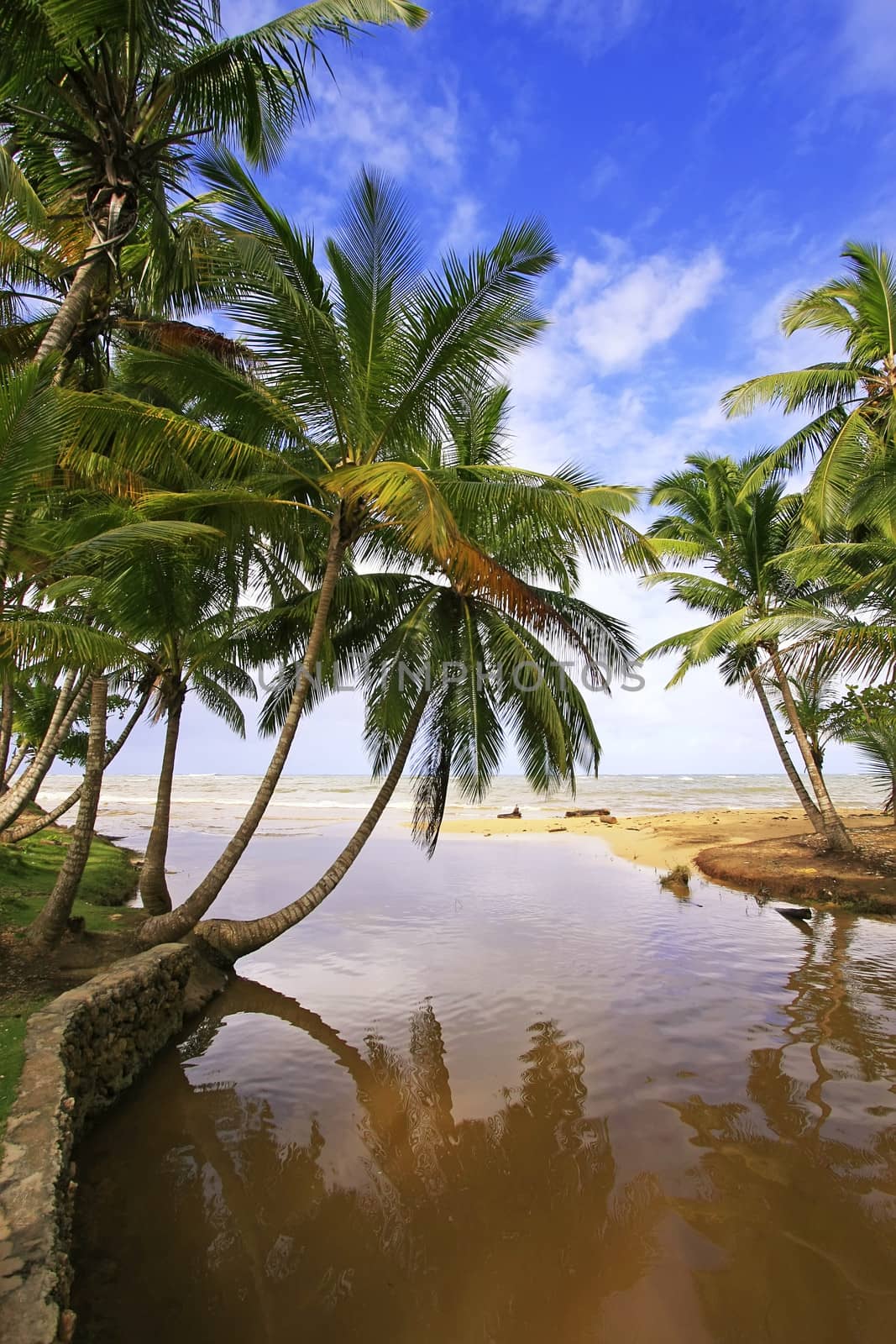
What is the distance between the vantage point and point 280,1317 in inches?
130

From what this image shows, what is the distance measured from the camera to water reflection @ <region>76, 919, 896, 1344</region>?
329cm

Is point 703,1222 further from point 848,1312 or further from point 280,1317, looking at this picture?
point 280,1317

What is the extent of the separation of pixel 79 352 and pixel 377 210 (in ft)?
12.9

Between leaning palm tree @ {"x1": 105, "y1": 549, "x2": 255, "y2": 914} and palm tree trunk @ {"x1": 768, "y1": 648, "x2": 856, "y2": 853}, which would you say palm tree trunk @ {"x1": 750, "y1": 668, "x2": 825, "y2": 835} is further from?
leaning palm tree @ {"x1": 105, "y1": 549, "x2": 255, "y2": 914}

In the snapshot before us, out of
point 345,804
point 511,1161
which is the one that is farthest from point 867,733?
point 345,804

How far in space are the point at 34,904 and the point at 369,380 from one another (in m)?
8.68

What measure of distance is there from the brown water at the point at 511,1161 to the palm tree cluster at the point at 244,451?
2.30 meters

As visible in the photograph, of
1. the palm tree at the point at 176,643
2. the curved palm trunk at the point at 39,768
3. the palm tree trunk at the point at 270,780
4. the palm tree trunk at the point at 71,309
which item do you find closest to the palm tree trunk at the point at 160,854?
the palm tree at the point at 176,643

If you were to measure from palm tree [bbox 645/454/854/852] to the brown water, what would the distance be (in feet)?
26.1

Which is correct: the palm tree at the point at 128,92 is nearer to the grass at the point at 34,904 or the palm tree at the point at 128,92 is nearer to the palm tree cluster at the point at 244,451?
the palm tree cluster at the point at 244,451

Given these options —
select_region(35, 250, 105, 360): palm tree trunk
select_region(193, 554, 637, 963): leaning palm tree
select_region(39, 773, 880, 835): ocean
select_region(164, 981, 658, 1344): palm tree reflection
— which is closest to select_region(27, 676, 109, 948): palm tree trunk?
select_region(193, 554, 637, 963): leaning palm tree

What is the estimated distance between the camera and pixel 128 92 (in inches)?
261

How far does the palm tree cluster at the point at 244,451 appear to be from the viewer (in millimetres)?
6309

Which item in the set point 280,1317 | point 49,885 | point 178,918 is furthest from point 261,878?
point 280,1317
